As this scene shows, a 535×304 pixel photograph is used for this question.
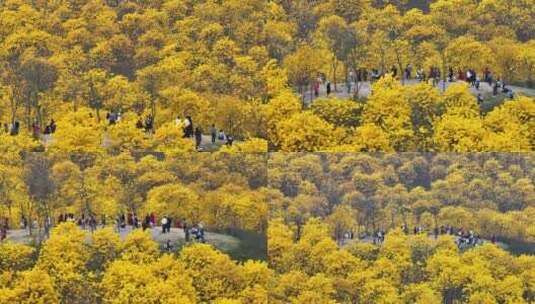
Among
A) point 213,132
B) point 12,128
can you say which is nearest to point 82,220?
point 12,128

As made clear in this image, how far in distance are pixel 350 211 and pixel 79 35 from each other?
6.21m

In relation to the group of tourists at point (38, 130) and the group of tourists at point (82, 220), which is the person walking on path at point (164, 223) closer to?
the group of tourists at point (82, 220)

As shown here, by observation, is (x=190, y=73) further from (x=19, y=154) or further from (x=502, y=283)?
(x=502, y=283)

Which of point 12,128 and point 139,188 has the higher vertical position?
point 12,128

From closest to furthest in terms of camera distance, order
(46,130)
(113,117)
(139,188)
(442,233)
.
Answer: (46,130) → (113,117) → (442,233) → (139,188)

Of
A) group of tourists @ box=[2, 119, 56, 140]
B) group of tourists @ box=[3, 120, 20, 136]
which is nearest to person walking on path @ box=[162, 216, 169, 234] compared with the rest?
group of tourists @ box=[2, 119, 56, 140]

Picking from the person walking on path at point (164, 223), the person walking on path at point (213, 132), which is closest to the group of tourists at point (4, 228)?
Result: the person walking on path at point (164, 223)

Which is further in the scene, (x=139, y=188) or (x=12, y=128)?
(x=139, y=188)

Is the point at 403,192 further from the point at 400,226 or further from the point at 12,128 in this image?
the point at 12,128

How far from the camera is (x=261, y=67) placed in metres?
16.2

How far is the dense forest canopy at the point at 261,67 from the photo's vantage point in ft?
51.4

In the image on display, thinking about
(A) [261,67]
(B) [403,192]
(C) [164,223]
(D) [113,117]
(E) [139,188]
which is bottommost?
(C) [164,223]

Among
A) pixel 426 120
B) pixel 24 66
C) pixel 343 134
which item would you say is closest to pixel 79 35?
pixel 24 66

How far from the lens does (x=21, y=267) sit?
51.0 ft
